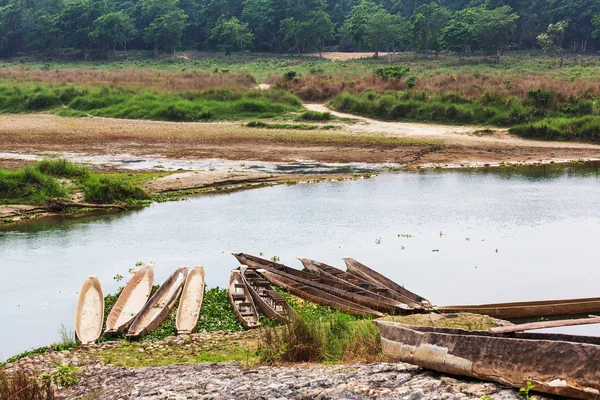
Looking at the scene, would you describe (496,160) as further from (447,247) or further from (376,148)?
(447,247)

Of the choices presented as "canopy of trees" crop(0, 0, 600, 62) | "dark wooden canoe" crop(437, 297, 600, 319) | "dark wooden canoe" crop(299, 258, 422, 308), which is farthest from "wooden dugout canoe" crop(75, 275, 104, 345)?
"canopy of trees" crop(0, 0, 600, 62)

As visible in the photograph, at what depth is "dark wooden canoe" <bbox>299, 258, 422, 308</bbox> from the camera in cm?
1360

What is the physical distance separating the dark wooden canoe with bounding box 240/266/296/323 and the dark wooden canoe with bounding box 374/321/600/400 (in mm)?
4388

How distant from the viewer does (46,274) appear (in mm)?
17188

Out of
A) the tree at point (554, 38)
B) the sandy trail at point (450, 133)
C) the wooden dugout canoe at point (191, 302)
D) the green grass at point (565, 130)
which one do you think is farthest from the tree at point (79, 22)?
the wooden dugout canoe at point (191, 302)

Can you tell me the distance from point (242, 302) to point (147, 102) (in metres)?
31.0

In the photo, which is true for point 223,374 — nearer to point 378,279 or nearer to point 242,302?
point 242,302

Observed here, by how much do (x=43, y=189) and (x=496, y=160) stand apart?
17.9 meters

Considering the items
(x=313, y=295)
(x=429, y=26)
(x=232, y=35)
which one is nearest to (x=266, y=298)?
(x=313, y=295)

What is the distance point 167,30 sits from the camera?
81.6 metres

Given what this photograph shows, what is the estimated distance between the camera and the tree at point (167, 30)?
81.7m

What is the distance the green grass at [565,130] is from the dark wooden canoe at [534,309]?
22.0 metres

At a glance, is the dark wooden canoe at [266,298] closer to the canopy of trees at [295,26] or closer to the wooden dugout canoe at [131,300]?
the wooden dugout canoe at [131,300]

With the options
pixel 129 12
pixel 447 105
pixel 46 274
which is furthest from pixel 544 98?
pixel 129 12
